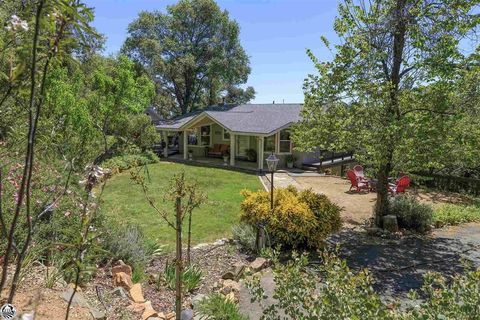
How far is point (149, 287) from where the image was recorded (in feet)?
18.2

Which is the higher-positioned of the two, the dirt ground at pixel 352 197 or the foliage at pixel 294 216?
the foliage at pixel 294 216

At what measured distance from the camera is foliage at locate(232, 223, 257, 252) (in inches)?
299

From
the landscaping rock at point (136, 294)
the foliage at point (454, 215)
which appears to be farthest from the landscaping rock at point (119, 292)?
the foliage at point (454, 215)

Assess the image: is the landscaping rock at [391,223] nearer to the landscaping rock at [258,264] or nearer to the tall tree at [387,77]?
the tall tree at [387,77]

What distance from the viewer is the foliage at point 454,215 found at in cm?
1117

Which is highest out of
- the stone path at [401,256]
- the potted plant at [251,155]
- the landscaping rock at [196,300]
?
the potted plant at [251,155]

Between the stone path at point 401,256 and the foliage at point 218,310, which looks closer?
the foliage at point 218,310

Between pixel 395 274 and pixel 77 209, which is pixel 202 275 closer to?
pixel 77 209

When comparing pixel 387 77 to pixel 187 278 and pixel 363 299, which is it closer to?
pixel 187 278

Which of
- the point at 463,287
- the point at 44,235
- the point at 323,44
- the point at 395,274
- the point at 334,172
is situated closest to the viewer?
the point at 463,287

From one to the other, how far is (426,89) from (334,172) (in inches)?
Answer: 540

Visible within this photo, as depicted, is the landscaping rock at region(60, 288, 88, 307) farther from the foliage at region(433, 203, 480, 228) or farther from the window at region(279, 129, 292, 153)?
the window at region(279, 129, 292, 153)

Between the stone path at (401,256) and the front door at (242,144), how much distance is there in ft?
47.9

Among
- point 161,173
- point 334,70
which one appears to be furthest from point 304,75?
point 161,173
